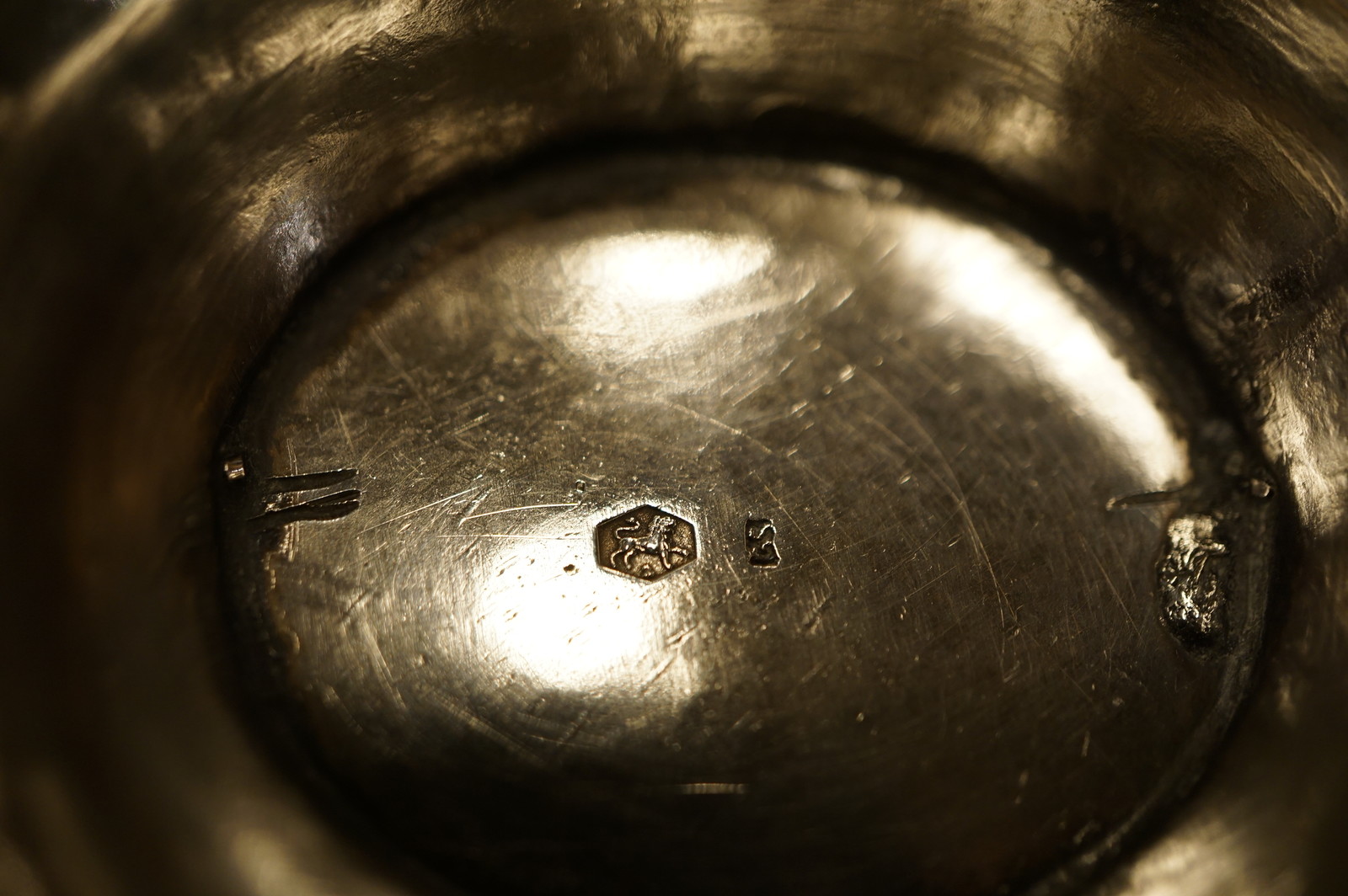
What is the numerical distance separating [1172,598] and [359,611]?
77 centimetres

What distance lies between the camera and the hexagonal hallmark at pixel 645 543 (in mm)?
873

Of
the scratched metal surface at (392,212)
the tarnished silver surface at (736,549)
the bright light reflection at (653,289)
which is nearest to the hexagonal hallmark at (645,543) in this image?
the tarnished silver surface at (736,549)

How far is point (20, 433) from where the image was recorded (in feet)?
2.59

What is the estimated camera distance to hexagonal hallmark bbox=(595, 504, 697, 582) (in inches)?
34.4

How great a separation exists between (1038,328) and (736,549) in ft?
1.32

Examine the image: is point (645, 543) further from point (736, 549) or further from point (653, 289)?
point (653, 289)

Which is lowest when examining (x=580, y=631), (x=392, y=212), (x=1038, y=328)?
(x=580, y=631)

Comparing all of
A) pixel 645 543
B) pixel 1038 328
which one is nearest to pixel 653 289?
pixel 645 543

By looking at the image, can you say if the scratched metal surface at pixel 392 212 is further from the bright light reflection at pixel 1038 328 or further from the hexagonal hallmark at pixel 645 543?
the hexagonal hallmark at pixel 645 543

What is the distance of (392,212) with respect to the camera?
982 mm

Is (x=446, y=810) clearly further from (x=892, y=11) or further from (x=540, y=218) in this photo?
(x=892, y=11)

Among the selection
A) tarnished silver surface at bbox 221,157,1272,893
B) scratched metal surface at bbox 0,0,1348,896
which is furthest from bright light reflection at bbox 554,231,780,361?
scratched metal surface at bbox 0,0,1348,896

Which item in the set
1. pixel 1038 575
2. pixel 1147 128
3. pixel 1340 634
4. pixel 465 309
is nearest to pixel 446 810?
pixel 465 309

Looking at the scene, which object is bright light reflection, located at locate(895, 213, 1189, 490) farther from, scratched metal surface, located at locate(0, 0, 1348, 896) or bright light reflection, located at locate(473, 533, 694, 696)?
bright light reflection, located at locate(473, 533, 694, 696)
